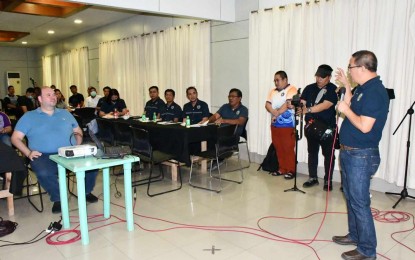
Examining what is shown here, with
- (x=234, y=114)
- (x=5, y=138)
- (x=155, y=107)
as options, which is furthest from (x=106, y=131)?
(x=234, y=114)

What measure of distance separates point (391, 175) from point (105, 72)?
7298 millimetres

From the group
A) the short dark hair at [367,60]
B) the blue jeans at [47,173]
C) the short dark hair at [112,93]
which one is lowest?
the blue jeans at [47,173]

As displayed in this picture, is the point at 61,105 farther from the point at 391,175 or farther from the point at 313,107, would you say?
the point at 391,175

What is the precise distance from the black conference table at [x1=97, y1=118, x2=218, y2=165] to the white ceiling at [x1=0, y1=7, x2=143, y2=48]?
3.74 metres

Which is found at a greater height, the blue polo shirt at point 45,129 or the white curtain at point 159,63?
the white curtain at point 159,63

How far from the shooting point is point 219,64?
20.0 ft

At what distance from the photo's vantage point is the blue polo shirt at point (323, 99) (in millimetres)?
3984

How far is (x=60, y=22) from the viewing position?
8492 millimetres

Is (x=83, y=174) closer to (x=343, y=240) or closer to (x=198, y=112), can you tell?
(x=343, y=240)

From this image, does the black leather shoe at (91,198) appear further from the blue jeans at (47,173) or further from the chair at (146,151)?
the chair at (146,151)

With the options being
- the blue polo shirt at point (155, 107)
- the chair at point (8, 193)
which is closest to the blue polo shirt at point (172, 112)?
the blue polo shirt at point (155, 107)

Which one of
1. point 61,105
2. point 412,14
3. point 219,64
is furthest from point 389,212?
point 61,105

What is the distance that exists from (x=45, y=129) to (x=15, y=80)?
1121cm

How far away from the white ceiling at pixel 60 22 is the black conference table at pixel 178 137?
3742mm
